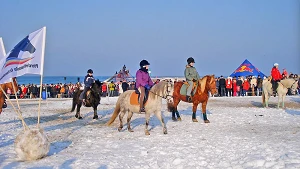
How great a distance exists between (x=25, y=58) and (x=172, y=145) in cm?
454

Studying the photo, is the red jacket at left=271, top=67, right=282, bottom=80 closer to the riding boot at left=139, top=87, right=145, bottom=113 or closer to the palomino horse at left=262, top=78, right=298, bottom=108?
the palomino horse at left=262, top=78, right=298, bottom=108

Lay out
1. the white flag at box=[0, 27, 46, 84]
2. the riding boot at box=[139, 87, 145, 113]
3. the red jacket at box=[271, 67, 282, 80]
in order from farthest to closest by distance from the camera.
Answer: the red jacket at box=[271, 67, 282, 80]
the riding boot at box=[139, 87, 145, 113]
the white flag at box=[0, 27, 46, 84]

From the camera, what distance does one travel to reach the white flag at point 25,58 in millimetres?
9852

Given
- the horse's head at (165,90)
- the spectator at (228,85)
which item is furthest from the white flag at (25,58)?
the spectator at (228,85)

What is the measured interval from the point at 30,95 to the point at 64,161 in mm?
33534

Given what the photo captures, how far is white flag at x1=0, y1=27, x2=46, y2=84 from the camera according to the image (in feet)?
32.3

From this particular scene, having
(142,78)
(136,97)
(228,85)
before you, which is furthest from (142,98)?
(228,85)

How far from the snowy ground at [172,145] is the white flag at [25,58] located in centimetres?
203

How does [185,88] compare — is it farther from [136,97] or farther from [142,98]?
[142,98]

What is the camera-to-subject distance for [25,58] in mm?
10008

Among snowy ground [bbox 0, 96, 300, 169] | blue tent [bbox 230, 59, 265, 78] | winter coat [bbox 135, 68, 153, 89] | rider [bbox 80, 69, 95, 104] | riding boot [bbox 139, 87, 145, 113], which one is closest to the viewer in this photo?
snowy ground [bbox 0, 96, 300, 169]

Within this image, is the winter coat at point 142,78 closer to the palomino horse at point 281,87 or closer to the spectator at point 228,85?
the palomino horse at point 281,87

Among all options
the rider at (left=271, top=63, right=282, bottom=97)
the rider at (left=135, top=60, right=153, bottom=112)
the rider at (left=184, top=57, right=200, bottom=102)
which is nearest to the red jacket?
the rider at (left=271, top=63, right=282, bottom=97)

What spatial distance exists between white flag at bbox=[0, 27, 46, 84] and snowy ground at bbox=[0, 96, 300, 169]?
6.67ft
